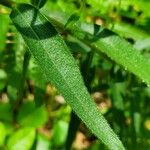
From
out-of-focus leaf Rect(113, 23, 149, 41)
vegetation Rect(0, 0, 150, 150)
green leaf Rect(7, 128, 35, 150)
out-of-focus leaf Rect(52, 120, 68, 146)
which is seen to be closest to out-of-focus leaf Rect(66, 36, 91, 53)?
vegetation Rect(0, 0, 150, 150)

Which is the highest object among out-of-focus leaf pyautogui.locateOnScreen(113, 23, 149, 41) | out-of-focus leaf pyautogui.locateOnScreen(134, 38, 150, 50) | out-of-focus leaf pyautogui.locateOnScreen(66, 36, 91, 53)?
out-of-focus leaf pyautogui.locateOnScreen(113, 23, 149, 41)

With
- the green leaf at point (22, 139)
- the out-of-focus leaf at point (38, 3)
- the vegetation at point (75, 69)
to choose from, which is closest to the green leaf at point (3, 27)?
the vegetation at point (75, 69)

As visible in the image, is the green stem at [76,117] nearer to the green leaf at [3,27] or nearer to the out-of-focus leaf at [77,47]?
the out-of-focus leaf at [77,47]

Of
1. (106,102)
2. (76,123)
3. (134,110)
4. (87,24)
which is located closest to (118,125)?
(134,110)

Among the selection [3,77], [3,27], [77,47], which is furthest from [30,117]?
[77,47]

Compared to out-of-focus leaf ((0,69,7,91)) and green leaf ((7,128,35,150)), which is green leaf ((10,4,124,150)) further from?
green leaf ((7,128,35,150))

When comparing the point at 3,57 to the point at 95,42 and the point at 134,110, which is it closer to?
the point at 134,110
